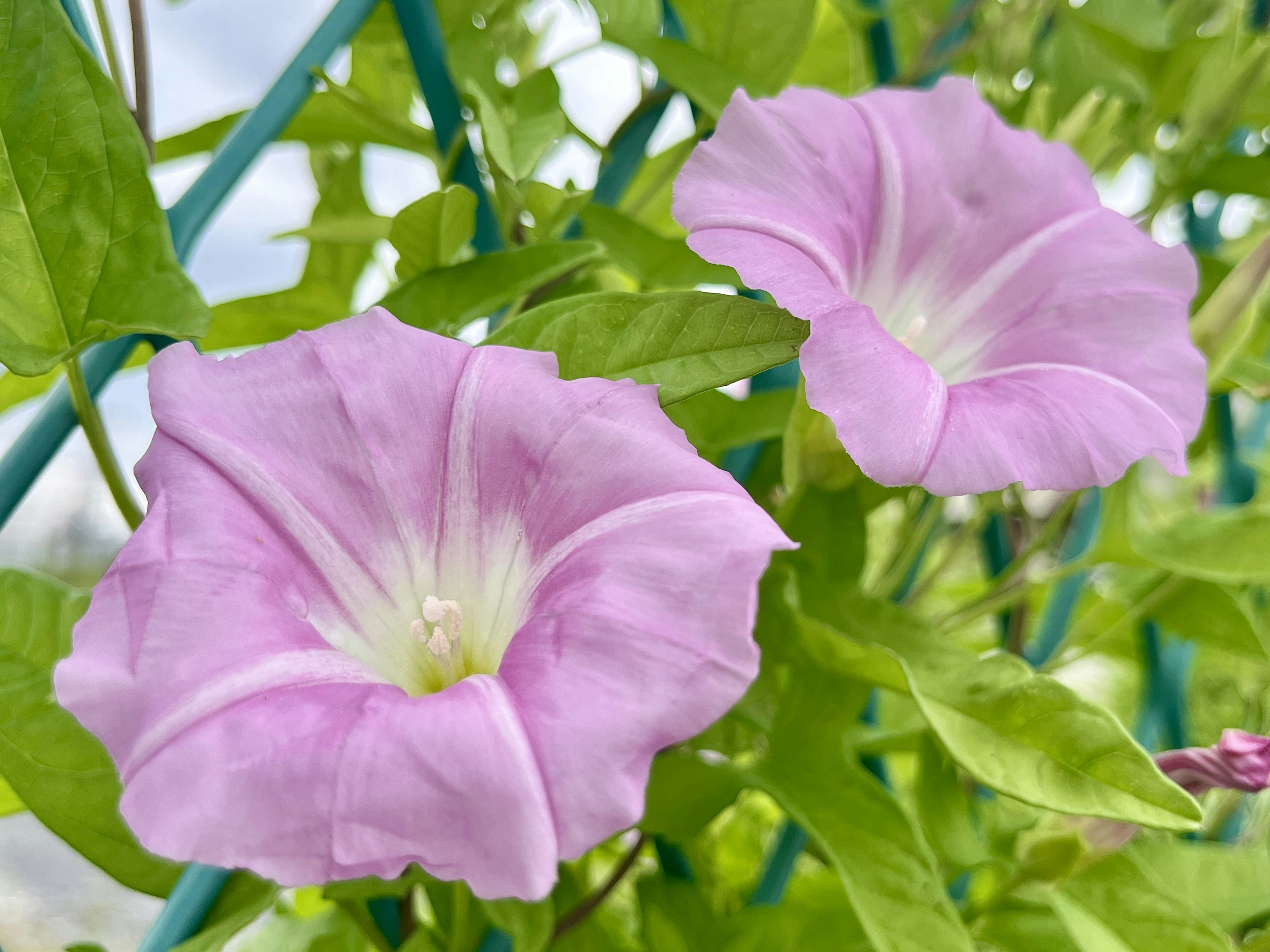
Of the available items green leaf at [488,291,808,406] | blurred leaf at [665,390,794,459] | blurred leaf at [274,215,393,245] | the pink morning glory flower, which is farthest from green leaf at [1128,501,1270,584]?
blurred leaf at [274,215,393,245]

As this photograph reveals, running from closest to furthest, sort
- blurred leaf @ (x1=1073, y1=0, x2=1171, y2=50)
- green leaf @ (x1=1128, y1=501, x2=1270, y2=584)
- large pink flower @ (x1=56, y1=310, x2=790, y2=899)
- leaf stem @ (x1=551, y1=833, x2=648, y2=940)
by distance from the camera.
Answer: large pink flower @ (x1=56, y1=310, x2=790, y2=899), leaf stem @ (x1=551, y1=833, x2=648, y2=940), green leaf @ (x1=1128, y1=501, x2=1270, y2=584), blurred leaf @ (x1=1073, y1=0, x2=1171, y2=50)

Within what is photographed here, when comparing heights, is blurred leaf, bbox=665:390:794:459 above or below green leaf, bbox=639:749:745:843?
above

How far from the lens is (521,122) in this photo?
0.45m

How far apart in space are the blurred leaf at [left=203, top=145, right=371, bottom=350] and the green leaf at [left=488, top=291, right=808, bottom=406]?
0.21 metres

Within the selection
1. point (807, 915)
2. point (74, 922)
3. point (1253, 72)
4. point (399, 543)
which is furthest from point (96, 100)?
point (74, 922)

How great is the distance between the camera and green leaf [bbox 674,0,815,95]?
52 cm

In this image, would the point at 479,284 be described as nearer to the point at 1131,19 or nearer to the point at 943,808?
the point at 943,808

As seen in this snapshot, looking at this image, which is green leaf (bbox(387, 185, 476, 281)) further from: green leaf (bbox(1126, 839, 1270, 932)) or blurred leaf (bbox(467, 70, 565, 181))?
green leaf (bbox(1126, 839, 1270, 932))

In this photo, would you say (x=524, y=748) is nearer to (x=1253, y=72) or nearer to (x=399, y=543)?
(x=399, y=543)

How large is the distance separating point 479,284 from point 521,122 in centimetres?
8

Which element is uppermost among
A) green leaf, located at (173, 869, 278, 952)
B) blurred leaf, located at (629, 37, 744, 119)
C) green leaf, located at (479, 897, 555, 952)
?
blurred leaf, located at (629, 37, 744, 119)

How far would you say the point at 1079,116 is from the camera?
2.18ft

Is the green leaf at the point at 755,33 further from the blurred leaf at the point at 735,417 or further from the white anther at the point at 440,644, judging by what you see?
the white anther at the point at 440,644

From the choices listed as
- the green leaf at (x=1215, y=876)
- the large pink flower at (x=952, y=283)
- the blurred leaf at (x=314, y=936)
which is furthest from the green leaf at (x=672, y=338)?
the green leaf at (x=1215, y=876)
